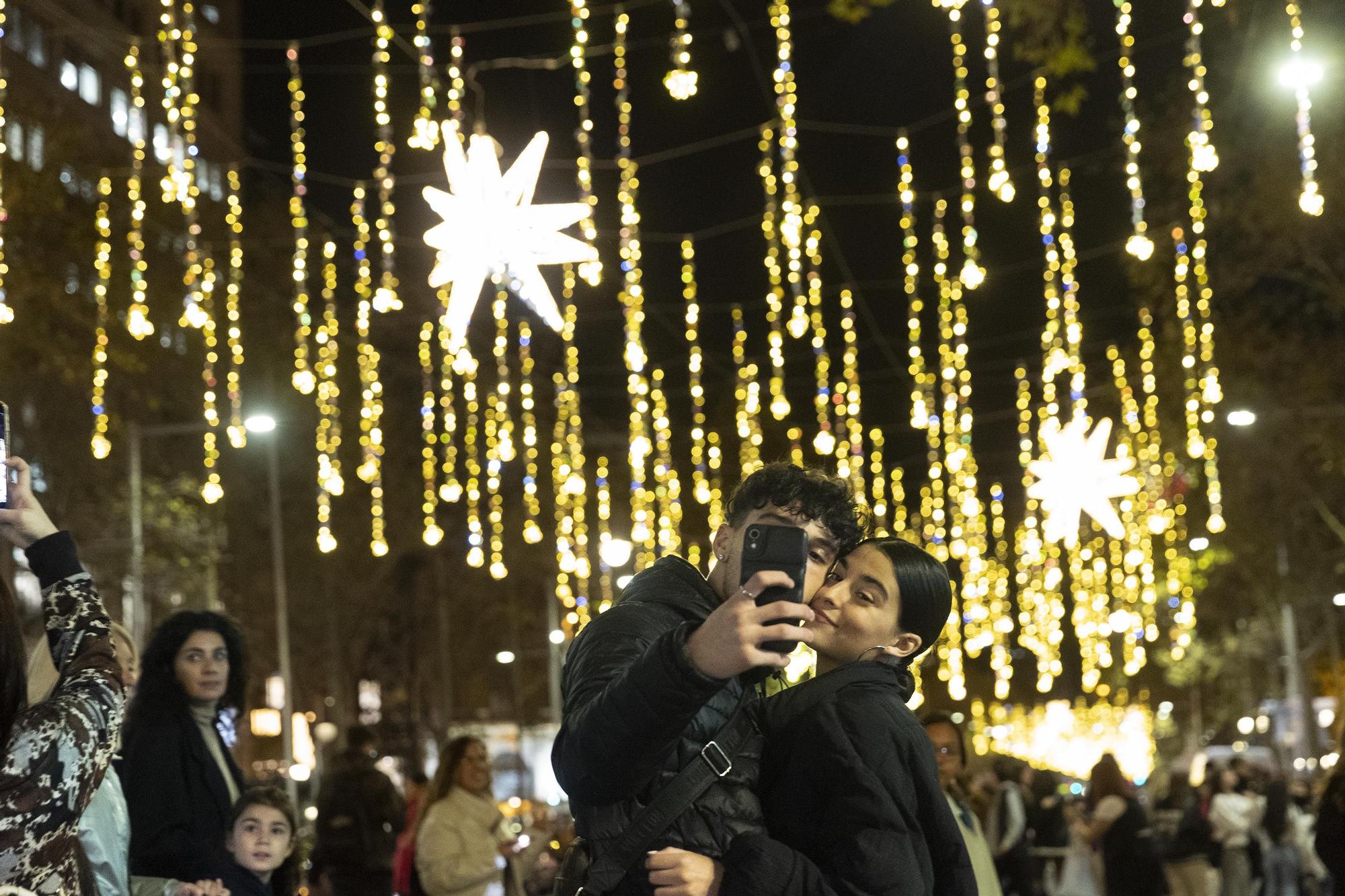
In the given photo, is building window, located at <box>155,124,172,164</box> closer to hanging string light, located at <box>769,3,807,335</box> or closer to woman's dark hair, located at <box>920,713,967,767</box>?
hanging string light, located at <box>769,3,807,335</box>

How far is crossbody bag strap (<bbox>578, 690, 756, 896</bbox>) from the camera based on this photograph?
344 centimetres

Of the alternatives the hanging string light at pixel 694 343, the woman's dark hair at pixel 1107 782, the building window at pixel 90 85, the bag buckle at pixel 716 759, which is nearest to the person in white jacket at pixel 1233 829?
the woman's dark hair at pixel 1107 782

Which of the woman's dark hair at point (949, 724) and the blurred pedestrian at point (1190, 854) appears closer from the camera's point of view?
the woman's dark hair at point (949, 724)

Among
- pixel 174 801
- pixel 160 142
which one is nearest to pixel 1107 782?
pixel 174 801

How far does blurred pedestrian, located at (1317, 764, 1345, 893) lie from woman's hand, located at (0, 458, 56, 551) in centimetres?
581

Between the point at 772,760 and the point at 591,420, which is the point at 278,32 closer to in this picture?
the point at 772,760

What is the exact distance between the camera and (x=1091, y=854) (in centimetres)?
1373

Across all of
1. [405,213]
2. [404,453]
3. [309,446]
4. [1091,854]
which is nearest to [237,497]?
[309,446]

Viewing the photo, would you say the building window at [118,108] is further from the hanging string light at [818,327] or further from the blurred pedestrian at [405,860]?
the blurred pedestrian at [405,860]

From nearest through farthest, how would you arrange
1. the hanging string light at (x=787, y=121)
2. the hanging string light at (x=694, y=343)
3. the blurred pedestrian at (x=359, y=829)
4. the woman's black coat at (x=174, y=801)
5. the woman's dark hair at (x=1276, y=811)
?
the woman's black coat at (x=174, y=801) < the blurred pedestrian at (x=359, y=829) < the hanging string light at (x=787, y=121) < the woman's dark hair at (x=1276, y=811) < the hanging string light at (x=694, y=343)

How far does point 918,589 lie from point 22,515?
2048 mm

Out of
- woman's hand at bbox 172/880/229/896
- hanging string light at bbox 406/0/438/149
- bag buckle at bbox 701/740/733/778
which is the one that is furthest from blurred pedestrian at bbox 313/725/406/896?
bag buckle at bbox 701/740/733/778

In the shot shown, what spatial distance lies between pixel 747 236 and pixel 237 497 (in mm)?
19906

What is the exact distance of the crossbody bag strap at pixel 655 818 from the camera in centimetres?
344
